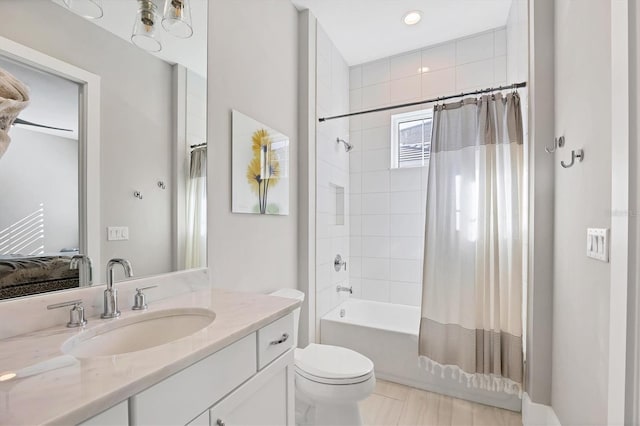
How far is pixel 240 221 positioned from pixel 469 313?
154 centimetres

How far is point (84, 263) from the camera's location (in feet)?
3.29

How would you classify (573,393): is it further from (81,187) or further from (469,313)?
(81,187)

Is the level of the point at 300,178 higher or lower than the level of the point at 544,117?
lower

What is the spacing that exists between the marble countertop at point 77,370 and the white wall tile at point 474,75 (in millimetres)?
Result: 2735

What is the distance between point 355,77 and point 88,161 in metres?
2.75

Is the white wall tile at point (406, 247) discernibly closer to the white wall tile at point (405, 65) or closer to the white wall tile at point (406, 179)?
the white wall tile at point (406, 179)

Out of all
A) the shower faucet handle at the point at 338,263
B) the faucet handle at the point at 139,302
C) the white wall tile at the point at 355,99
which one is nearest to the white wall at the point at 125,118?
the faucet handle at the point at 139,302

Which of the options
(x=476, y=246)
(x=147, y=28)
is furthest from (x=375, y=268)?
(x=147, y=28)

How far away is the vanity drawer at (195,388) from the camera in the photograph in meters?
0.62

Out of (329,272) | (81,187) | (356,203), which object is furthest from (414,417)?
(81,187)

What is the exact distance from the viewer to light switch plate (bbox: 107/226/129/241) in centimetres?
108

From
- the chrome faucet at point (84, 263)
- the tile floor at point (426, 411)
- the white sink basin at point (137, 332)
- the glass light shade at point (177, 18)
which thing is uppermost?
the glass light shade at point (177, 18)

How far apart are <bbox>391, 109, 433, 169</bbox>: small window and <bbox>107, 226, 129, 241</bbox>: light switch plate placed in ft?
7.89

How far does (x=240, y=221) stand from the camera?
1721 millimetres
